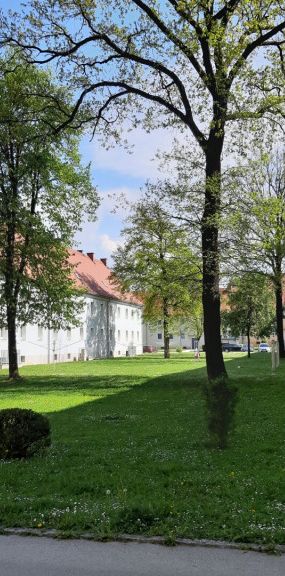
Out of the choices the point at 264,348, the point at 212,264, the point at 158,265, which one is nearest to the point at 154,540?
the point at 212,264

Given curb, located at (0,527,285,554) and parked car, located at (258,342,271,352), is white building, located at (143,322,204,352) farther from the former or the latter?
curb, located at (0,527,285,554)

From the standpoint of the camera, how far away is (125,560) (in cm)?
443

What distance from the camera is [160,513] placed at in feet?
17.7

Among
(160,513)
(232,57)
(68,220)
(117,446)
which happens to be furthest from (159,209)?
(160,513)

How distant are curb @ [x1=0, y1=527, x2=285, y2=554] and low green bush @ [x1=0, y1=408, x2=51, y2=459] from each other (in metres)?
3.15

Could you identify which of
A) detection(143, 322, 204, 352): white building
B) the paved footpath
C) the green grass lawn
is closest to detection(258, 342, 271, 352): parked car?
detection(143, 322, 204, 352): white building

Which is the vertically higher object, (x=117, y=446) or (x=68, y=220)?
(x=68, y=220)

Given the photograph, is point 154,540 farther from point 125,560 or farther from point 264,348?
point 264,348

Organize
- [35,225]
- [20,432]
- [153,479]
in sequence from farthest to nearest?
1. [35,225]
2. [20,432]
3. [153,479]

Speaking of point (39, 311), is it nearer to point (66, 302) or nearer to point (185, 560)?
point (66, 302)

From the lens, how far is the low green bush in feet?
27.1

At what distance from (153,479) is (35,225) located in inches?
816

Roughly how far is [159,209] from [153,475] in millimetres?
17631

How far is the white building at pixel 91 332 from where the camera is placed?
44.7m
